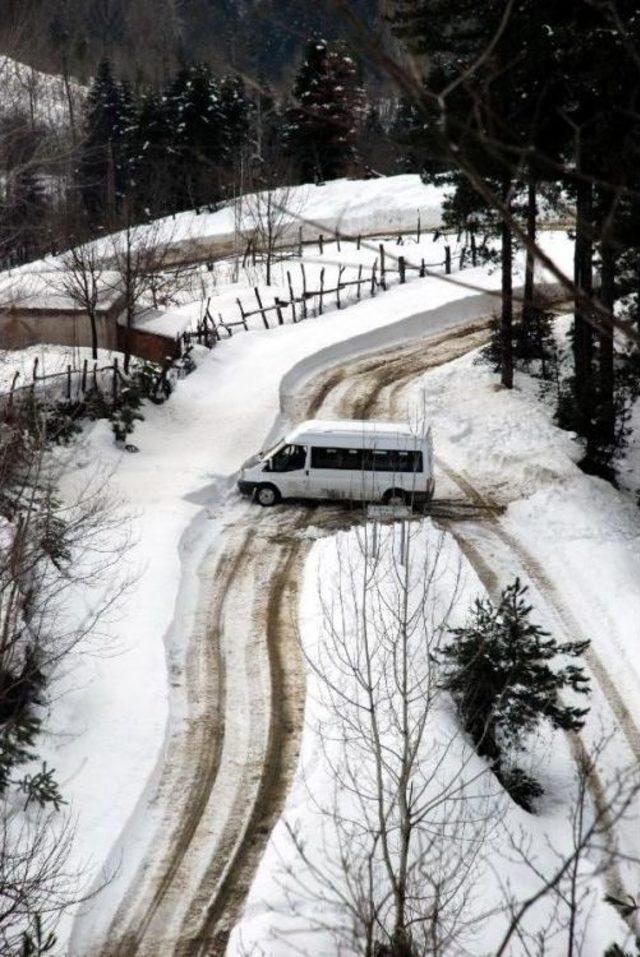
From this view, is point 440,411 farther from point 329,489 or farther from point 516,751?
point 516,751

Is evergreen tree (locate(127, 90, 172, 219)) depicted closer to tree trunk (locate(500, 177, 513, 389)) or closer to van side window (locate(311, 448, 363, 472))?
tree trunk (locate(500, 177, 513, 389))

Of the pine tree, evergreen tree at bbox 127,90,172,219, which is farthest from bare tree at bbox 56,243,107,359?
evergreen tree at bbox 127,90,172,219

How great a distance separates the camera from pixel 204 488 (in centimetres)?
2295

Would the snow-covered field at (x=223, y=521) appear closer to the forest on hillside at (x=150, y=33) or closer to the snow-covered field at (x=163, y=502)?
the snow-covered field at (x=163, y=502)

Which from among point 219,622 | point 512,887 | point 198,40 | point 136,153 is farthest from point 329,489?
point 198,40

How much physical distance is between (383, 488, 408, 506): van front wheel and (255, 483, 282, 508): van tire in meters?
2.39

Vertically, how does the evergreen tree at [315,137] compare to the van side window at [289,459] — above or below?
above

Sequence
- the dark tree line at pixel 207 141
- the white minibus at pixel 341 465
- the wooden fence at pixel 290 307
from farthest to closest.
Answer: the dark tree line at pixel 207 141 < the wooden fence at pixel 290 307 < the white minibus at pixel 341 465

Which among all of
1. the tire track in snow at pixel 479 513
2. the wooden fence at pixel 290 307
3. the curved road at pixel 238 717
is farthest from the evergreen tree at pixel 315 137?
the curved road at pixel 238 717

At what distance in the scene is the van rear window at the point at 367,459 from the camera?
2147 centimetres

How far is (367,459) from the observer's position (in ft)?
70.9

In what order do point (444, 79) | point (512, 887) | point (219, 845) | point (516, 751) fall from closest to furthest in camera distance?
point (512, 887), point (219, 845), point (516, 751), point (444, 79)

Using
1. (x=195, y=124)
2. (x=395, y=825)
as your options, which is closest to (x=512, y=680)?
(x=395, y=825)

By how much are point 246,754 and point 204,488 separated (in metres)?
9.41
